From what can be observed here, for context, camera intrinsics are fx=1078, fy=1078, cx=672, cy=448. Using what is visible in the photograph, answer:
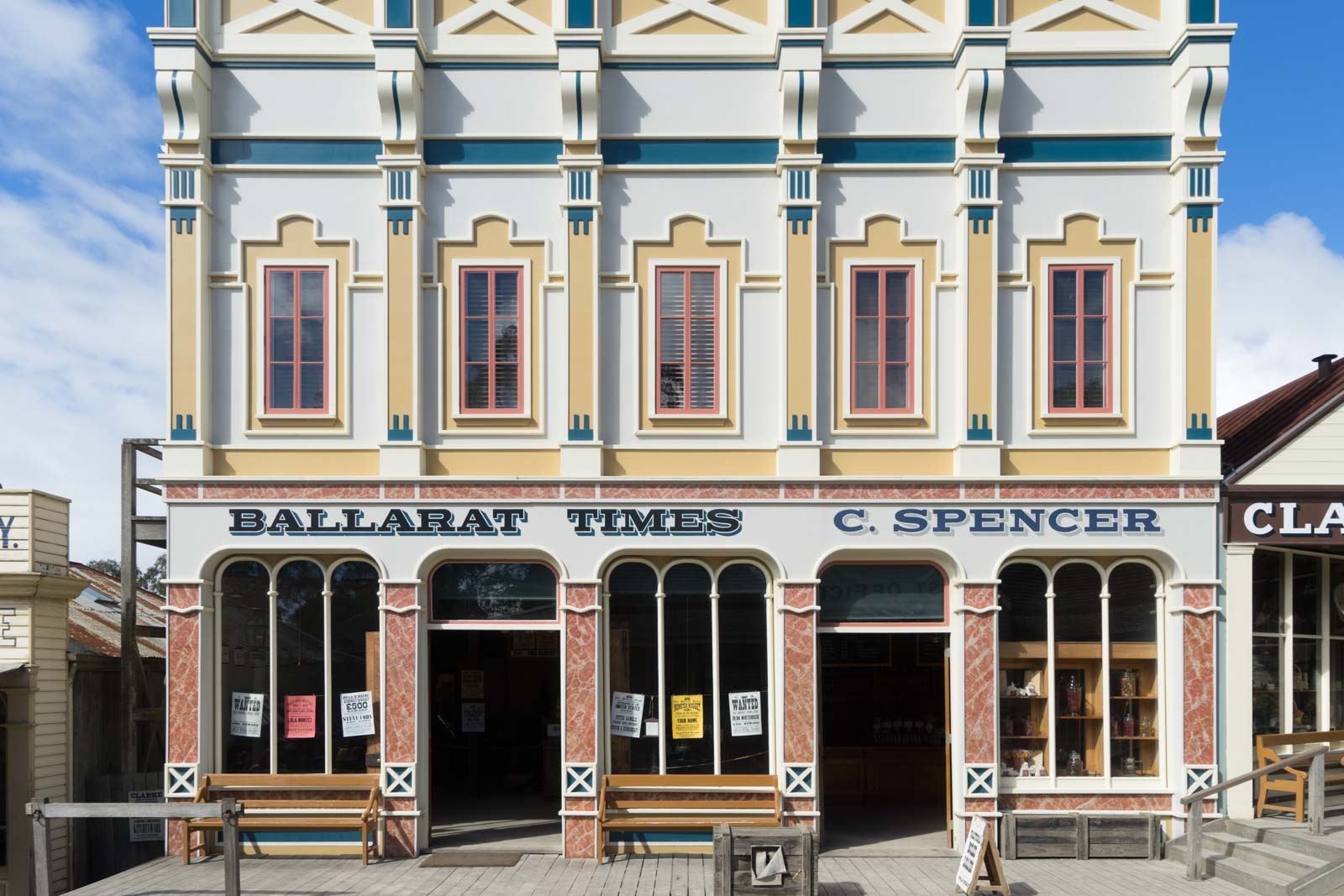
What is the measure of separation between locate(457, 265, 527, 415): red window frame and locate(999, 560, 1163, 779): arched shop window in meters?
6.69

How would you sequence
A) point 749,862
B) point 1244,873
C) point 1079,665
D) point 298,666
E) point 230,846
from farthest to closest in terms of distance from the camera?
point 1079,665 < point 298,666 < point 1244,873 < point 749,862 < point 230,846

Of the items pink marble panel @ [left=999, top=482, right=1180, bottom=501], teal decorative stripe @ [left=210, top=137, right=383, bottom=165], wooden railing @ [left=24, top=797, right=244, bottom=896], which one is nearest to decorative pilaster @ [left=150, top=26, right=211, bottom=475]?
teal decorative stripe @ [left=210, top=137, right=383, bottom=165]

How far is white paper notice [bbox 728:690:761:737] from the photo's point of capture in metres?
13.4

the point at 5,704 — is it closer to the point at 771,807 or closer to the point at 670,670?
the point at 670,670

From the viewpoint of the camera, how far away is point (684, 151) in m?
13.8

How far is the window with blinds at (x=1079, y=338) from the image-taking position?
44.8 feet

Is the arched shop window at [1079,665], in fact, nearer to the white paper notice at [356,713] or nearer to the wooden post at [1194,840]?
the wooden post at [1194,840]

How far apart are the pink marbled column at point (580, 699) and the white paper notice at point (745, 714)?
1701mm

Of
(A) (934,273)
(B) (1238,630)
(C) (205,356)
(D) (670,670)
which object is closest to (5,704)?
(C) (205,356)

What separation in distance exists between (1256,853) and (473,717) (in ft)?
39.4

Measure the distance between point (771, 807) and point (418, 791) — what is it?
4331 millimetres

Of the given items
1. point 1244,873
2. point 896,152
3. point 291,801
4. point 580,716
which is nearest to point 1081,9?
point 896,152

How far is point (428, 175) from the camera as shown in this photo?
13773 mm

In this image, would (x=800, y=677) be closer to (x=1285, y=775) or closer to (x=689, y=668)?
(x=689, y=668)
